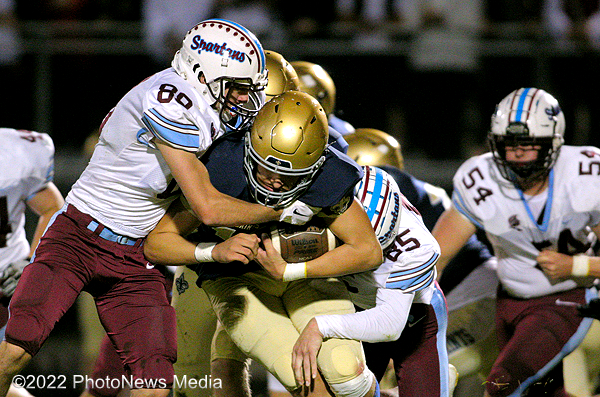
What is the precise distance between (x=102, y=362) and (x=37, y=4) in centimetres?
403

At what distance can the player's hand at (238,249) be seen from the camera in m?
3.05

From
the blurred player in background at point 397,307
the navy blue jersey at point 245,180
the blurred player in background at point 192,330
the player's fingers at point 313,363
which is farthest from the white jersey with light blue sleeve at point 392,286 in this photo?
the blurred player in background at point 192,330

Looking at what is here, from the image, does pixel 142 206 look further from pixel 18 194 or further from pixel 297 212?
pixel 18 194

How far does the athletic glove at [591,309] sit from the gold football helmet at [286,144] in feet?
4.34

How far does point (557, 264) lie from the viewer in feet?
12.9

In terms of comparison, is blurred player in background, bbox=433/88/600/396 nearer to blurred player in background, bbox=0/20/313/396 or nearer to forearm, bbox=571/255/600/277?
forearm, bbox=571/255/600/277

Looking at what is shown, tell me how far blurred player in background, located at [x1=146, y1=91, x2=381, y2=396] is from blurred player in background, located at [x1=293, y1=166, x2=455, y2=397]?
0.28ft

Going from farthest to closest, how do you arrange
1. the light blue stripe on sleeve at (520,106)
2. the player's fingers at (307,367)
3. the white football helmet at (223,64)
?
the light blue stripe on sleeve at (520,106) → the white football helmet at (223,64) → the player's fingers at (307,367)

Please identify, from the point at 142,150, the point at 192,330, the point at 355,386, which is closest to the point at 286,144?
the point at 142,150

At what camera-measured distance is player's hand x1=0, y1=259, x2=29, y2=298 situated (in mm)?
3865

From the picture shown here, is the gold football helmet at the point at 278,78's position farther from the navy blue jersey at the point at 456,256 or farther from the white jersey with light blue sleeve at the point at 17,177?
the white jersey with light blue sleeve at the point at 17,177

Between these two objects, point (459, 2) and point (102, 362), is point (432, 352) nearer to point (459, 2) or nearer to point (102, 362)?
point (102, 362)

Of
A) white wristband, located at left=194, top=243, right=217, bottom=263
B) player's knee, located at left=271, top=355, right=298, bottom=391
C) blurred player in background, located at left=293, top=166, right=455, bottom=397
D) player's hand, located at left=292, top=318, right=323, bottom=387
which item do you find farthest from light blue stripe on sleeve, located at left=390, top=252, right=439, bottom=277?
white wristband, located at left=194, top=243, right=217, bottom=263

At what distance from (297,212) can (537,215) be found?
4.70 ft
